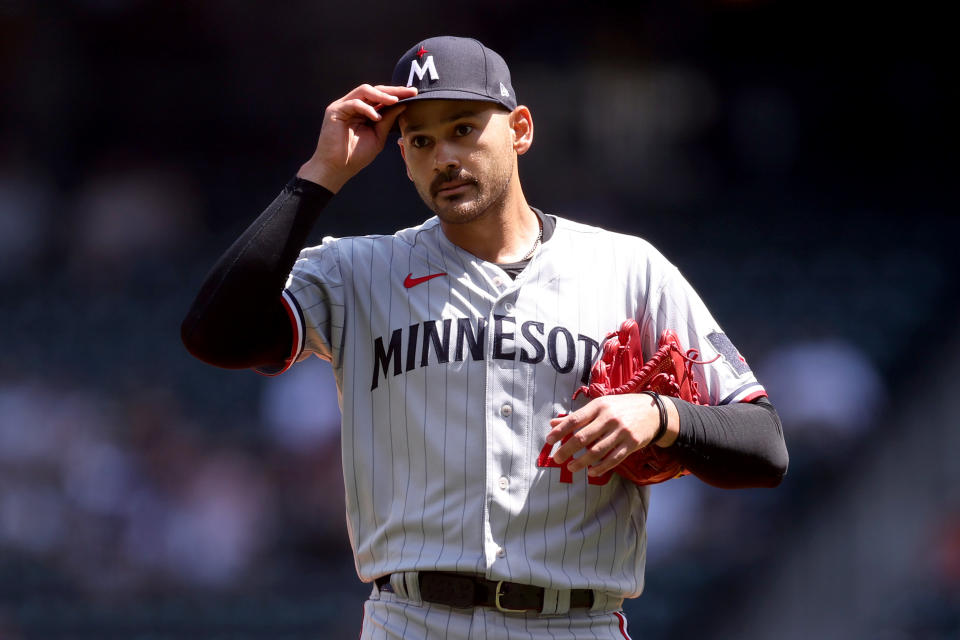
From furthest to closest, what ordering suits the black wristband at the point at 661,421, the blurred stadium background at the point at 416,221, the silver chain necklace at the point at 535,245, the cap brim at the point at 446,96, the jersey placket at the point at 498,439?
1. the blurred stadium background at the point at 416,221
2. the silver chain necklace at the point at 535,245
3. the cap brim at the point at 446,96
4. the jersey placket at the point at 498,439
5. the black wristband at the point at 661,421

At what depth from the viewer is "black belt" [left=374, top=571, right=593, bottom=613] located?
6.88 ft

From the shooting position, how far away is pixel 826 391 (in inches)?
250

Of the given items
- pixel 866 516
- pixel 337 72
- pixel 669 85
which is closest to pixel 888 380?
pixel 866 516

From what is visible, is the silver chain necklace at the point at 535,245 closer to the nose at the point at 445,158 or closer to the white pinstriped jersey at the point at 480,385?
the white pinstriped jersey at the point at 480,385

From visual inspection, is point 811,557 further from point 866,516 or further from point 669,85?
point 669,85

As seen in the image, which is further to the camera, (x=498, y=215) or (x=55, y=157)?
(x=55, y=157)

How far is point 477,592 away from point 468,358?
421 millimetres

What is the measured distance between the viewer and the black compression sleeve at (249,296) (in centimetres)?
210

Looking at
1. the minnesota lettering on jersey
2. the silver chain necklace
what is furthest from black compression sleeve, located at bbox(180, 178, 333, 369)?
the silver chain necklace

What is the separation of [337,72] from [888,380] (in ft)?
13.9

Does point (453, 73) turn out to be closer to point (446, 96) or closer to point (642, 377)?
point (446, 96)

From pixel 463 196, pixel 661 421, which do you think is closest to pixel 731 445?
pixel 661 421

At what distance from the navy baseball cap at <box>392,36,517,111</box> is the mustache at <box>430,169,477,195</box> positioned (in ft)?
0.45

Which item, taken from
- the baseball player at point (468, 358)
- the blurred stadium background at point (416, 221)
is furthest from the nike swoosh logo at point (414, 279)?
the blurred stadium background at point (416, 221)
